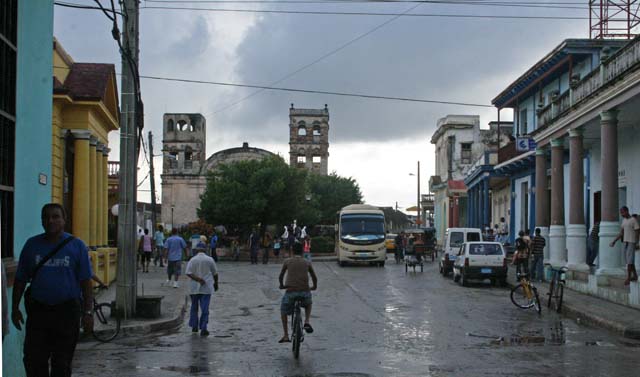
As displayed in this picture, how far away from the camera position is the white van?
30750mm

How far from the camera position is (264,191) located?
5478cm

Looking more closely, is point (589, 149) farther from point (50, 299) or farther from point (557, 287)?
point (50, 299)

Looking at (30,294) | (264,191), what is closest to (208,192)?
(264,191)

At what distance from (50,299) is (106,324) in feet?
24.9

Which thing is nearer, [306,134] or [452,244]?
[452,244]

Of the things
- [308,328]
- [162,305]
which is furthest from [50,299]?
[162,305]

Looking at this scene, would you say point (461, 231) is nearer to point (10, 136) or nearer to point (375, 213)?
point (375, 213)

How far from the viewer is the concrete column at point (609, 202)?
19875mm

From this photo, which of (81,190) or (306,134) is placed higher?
(306,134)

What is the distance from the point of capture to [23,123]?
9.68 m

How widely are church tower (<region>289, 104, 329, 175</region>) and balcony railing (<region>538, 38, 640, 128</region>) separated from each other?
53.1 metres

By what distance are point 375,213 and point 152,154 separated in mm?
11325

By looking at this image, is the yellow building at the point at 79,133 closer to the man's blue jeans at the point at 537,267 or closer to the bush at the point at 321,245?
the man's blue jeans at the point at 537,267

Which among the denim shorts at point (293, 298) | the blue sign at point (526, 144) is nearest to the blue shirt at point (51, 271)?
the denim shorts at point (293, 298)
